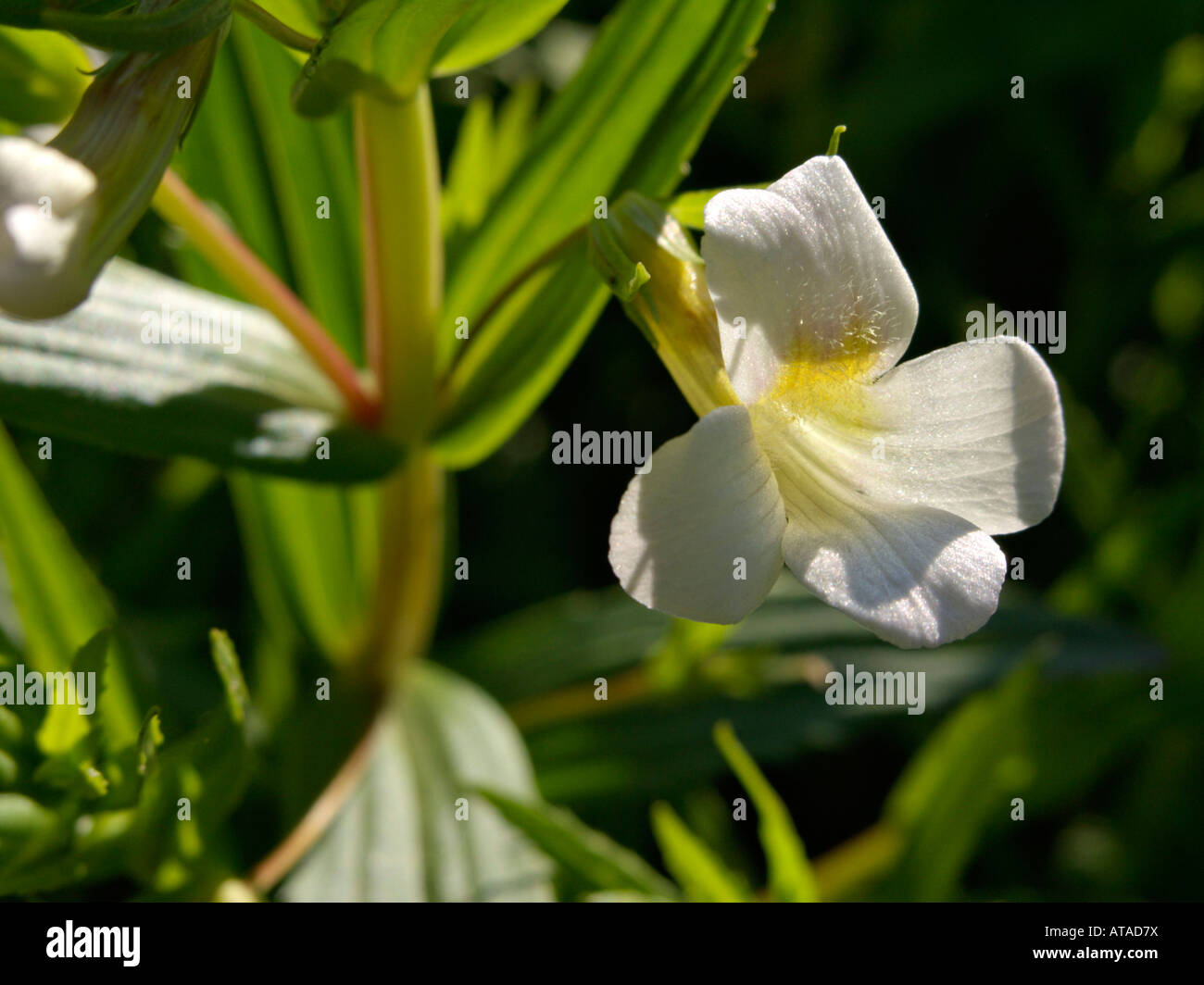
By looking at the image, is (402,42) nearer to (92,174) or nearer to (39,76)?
(92,174)

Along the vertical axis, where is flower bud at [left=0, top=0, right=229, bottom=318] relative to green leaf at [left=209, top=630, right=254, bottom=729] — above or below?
above

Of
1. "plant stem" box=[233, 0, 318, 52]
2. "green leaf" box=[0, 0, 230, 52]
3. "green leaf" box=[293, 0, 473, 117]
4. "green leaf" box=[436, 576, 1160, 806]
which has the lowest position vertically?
"green leaf" box=[436, 576, 1160, 806]

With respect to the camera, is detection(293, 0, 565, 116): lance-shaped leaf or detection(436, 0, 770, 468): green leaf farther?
detection(436, 0, 770, 468): green leaf

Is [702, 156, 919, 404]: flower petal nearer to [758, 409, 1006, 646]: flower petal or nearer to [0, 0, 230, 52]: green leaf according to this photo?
[758, 409, 1006, 646]: flower petal

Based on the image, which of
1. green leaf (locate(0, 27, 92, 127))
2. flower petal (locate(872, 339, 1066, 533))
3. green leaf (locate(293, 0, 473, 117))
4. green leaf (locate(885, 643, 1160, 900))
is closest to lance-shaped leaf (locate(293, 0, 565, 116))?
green leaf (locate(293, 0, 473, 117))

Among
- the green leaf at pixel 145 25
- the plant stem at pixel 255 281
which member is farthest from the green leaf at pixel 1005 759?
the green leaf at pixel 145 25

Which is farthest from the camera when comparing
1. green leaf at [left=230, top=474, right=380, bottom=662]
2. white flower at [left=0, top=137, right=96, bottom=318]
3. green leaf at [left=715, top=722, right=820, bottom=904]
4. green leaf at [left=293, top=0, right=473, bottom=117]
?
green leaf at [left=230, top=474, right=380, bottom=662]

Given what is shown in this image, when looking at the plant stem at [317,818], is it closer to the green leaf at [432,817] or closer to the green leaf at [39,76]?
the green leaf at [432,817]
